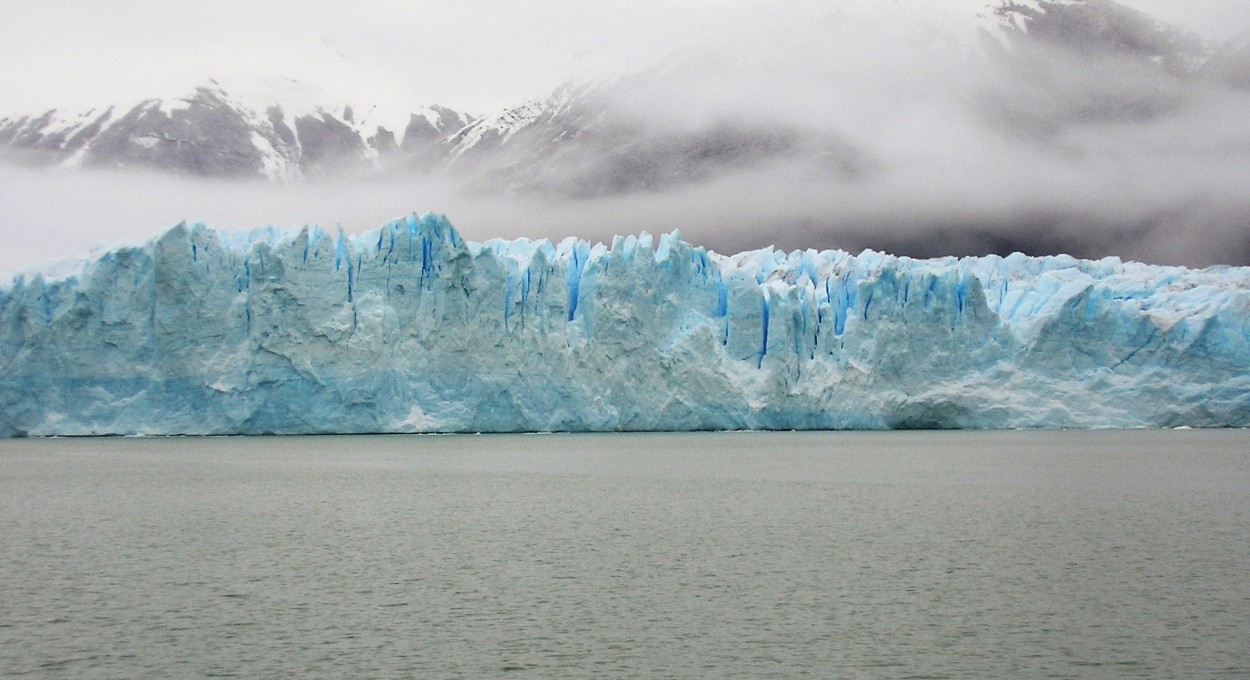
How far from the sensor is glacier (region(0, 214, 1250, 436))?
28625 millimetres

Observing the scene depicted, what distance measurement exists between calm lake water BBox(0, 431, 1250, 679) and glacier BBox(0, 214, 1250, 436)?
29.7 feet

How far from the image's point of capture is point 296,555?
10898 millimetres

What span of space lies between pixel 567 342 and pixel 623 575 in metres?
21.6

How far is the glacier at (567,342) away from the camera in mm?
28625

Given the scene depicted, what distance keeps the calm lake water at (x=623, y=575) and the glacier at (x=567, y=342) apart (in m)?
9.06

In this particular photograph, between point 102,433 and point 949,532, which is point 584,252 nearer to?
point 102,433

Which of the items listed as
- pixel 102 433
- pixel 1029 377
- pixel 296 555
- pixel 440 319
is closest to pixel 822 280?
pixel 1029 377

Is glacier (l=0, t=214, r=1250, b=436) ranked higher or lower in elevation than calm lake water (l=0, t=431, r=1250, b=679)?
higher

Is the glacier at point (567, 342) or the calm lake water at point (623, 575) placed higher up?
the glacier at point (567, 342)

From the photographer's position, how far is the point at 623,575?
984 cm

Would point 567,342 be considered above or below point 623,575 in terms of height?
above

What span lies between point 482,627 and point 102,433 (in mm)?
25235

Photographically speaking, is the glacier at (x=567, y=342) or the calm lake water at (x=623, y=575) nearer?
the calm lake water at (x=623, y=575)

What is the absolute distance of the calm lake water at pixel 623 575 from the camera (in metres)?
6.93
